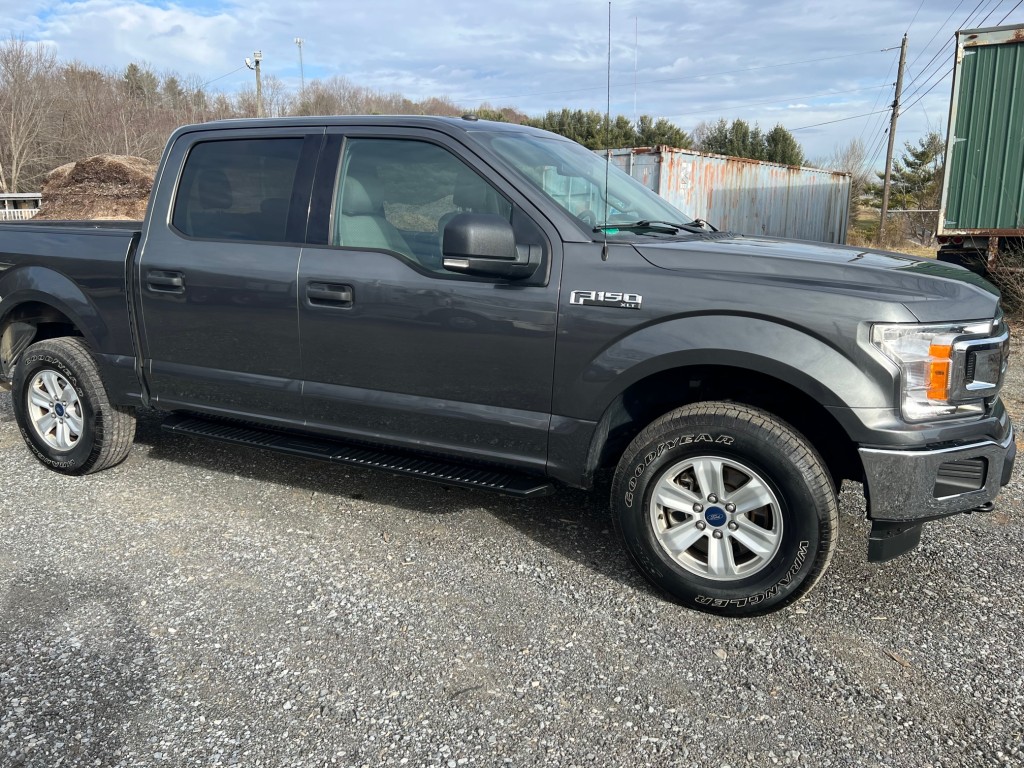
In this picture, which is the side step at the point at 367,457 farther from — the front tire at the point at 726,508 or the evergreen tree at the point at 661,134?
the evergreen tree at the point at 661,134

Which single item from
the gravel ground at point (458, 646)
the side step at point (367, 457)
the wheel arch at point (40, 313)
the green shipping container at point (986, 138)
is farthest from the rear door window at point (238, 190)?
the green shipping container at point (986, 138)

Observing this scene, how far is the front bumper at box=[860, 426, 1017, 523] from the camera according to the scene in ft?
9.15

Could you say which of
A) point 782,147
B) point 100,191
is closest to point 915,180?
point 782,147

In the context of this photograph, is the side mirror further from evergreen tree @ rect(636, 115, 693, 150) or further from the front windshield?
evergreen tree @ rect(636, 115, 693, 150)

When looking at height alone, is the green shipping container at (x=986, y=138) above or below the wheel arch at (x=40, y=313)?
above

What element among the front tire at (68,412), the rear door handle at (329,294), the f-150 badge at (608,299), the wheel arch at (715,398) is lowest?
the front tire at (68,412)

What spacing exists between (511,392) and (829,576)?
1.60 metres

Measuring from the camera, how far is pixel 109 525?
403cm

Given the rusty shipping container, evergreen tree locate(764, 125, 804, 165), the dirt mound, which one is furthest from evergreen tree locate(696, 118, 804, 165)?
the dirt mound

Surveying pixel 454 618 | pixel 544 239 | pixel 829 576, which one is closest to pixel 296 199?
pixel 544 239

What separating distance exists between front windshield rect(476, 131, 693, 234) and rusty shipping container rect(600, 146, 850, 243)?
11.0m

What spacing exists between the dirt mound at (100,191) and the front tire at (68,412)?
49.8 feet

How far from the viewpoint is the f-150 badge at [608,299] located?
307cm

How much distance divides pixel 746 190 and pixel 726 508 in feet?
61.3
